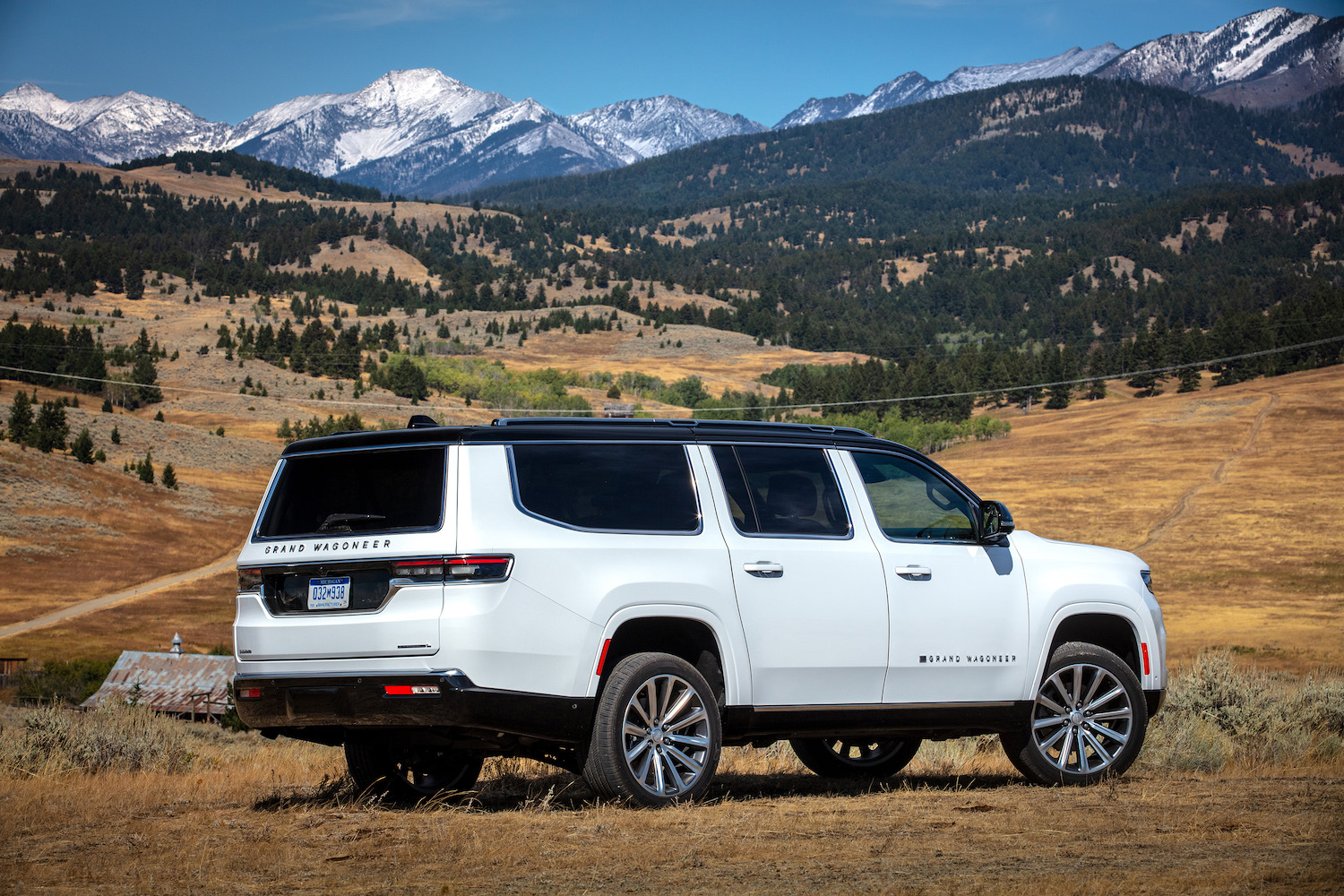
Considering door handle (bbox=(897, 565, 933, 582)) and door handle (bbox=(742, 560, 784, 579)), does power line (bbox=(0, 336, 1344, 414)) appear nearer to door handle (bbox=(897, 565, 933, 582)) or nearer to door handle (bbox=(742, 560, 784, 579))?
door handle (bbox=(897, 565, 933, 582))

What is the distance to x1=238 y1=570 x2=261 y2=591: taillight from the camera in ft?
23.2

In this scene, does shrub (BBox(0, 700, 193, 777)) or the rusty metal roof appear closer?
shrub (BBox(0, 700, 193, 777))

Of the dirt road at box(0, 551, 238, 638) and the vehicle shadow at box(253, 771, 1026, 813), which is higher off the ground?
the vehicle shadow at box(253, 771, 1026, 813)

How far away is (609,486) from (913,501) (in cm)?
249

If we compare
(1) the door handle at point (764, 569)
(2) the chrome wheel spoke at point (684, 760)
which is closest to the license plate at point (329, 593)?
(2) the chrome wheel spoke at point (684, 760)

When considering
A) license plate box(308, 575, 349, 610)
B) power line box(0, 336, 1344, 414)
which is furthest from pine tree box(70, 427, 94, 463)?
license plate box(308, 575, 349, 610)

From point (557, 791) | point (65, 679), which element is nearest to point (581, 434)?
point (557, 791)

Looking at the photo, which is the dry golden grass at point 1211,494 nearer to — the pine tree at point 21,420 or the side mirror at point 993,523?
the side mirror at point 993,523

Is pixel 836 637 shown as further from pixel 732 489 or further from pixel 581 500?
pixel 581 500

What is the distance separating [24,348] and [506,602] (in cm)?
14459

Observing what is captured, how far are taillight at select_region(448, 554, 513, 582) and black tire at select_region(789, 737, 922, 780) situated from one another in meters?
4.08

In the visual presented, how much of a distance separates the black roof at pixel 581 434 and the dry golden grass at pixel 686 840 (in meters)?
2.13

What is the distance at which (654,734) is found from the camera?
719cm

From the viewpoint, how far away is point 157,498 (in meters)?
95.2
